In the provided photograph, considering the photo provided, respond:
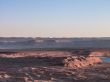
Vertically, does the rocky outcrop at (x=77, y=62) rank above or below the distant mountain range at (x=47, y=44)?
above

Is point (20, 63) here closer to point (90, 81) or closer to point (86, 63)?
point (86, 63)

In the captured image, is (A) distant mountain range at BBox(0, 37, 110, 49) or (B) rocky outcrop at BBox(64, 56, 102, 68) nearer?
(B) rocky outcrop at BBox(64, 56, 102, 68)

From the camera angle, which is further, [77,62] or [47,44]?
[47,44]

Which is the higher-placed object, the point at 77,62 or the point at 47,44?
the point at 77,62

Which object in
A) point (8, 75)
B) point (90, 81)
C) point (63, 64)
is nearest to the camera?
point (90, 81)

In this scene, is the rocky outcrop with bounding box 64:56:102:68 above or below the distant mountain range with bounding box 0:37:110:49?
above

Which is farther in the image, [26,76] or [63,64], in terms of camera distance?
[63,64]

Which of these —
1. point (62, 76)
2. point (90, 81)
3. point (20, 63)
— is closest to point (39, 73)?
point (62, 76)

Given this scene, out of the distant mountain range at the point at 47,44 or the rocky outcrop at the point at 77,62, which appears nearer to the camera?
the rocky outcrop at the point at 77,62

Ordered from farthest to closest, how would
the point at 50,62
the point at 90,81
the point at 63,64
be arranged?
the point at 50,62 → the point at 63,64 → the point at 90,81
